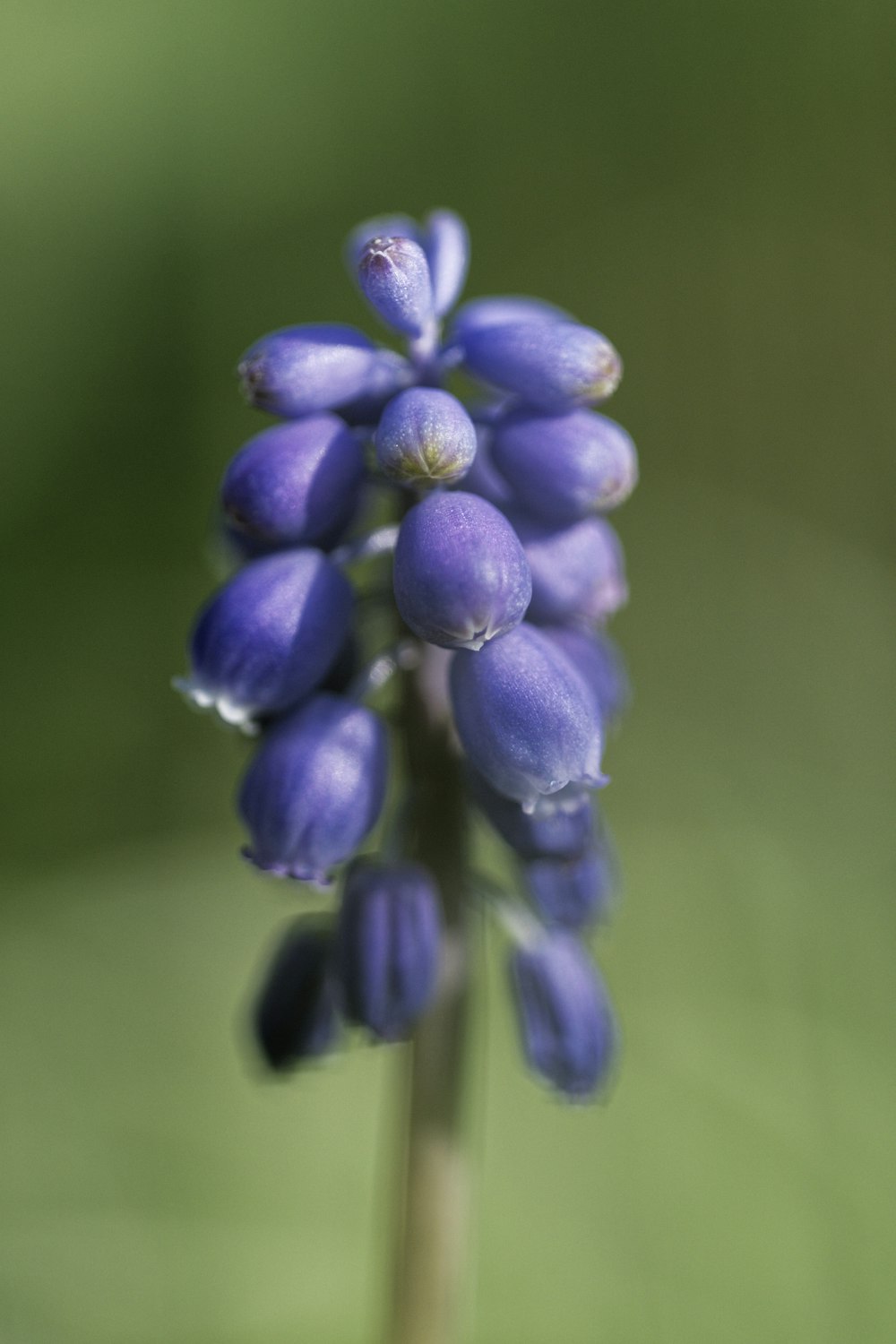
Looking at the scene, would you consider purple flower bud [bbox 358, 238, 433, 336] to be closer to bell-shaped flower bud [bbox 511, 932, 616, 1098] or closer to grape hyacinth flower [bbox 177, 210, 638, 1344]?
grape hyacinth flower [bbox 177, 210, 638, 1344]

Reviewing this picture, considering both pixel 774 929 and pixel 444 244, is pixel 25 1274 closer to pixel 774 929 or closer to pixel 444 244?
pixel 774 929

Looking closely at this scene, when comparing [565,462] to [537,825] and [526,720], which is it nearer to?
[526,720]

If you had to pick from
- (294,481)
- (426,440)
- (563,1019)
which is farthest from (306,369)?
(563,1019)

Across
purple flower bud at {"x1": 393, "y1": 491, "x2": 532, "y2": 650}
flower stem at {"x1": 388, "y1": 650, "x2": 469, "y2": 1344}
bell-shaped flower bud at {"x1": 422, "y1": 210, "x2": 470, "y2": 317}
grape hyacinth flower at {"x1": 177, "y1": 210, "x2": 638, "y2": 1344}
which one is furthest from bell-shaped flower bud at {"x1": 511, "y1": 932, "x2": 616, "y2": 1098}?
bell-shaped flower bud at {"x1": 422, "y1": 210, "x2": 470, "y2": 317}

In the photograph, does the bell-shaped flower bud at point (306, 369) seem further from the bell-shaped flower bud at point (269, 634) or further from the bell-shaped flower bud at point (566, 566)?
the bell-shaped flower bud at point (566, 566)

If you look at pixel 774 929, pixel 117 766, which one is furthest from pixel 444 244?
pixel 117 766

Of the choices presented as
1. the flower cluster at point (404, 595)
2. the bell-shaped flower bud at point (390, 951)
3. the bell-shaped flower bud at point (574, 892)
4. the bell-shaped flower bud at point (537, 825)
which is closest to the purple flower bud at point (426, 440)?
the flower cluster at point (404, 595)
